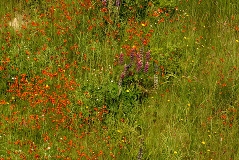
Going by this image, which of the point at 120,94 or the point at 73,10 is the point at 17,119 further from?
the point at 73,10

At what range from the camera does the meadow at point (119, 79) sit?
14.9ft

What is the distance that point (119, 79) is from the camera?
5.29 metres

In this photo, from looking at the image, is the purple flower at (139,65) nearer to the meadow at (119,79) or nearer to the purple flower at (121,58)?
the meadow at (119,79)

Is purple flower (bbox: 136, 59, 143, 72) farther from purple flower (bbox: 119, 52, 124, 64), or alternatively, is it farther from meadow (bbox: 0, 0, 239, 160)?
purple flower (bbox: 119, 52, 124, 64)

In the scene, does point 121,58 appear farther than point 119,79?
Yes

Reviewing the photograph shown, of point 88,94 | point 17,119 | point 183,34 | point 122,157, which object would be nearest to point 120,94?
point 88,94

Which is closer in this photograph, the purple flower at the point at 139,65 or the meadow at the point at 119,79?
the meadow at the point at 119,79

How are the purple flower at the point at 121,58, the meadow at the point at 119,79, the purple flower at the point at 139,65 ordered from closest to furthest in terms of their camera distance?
the meadow at the point at 119,79 < the purple flower at the point at 139,65 < the purple flower at the point at 121,58

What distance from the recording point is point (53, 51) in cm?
571

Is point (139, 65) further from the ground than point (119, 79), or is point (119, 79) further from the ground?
point (139, 65)

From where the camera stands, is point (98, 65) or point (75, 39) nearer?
point (98, 65)

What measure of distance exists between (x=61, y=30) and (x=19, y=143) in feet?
7.09

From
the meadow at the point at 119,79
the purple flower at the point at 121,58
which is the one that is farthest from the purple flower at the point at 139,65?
the purple flower at the point at 121,58

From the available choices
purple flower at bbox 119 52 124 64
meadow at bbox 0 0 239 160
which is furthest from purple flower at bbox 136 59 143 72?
purple flower at bbox 119 52 124 64
